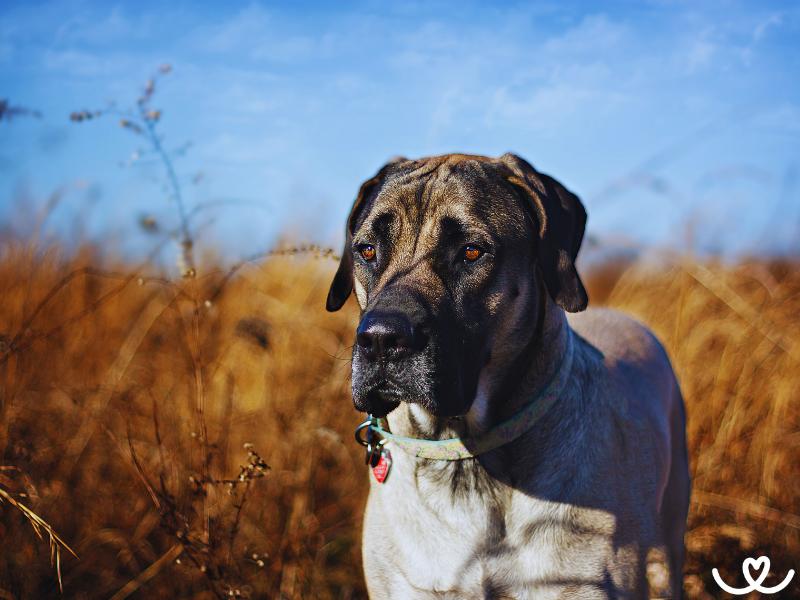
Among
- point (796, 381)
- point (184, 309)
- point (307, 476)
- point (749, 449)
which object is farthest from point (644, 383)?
point (184, 309)

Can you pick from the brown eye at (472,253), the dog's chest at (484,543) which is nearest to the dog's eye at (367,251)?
the brown eye at (472,253)

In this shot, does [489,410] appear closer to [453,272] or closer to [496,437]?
[496,437]

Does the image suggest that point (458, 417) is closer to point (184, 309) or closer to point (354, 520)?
point (354, 520)

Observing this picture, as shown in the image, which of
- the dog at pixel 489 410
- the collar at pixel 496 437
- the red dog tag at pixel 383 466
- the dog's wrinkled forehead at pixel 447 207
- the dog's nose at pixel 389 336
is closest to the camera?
the dog's nose at pixel 389 336

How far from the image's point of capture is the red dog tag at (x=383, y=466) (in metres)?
2.97

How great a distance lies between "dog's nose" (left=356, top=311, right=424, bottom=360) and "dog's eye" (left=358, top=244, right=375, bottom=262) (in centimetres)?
52

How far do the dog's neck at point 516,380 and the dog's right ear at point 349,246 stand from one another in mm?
703

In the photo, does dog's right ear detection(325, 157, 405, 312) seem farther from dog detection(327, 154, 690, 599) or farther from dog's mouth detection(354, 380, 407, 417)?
dog's mouth detection(354, 380, 407, 417)

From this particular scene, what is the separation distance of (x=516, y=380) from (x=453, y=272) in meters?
0.43

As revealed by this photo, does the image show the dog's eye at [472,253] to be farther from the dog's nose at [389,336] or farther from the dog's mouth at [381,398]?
the dog's mouth at [381,398]

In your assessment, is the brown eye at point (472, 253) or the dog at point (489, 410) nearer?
the dog at point (489, 410)

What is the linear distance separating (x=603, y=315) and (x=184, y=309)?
11.3ft

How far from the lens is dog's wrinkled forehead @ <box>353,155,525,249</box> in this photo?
2861 mm

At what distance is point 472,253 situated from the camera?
283 cm
